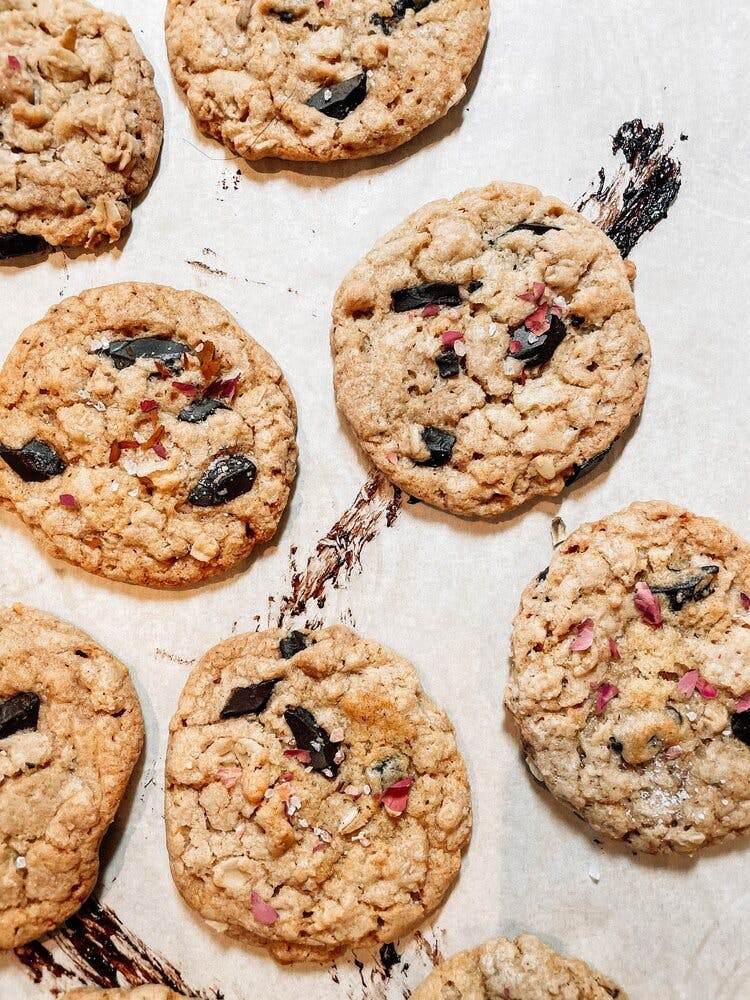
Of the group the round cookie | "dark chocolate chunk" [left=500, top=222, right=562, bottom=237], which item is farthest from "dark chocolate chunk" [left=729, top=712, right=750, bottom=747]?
"dark chocolate chunk" [left=500, top=222, right=562, bottom=237]

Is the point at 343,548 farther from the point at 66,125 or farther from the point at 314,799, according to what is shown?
the point at 66,125

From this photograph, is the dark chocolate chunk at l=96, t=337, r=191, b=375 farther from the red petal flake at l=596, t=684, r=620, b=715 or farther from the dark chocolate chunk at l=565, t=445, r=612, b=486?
the red petal flake at l=596, t=684, r=620, b=715

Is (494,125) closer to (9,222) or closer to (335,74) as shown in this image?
(335,74)

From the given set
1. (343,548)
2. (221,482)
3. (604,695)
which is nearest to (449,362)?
(343,548)

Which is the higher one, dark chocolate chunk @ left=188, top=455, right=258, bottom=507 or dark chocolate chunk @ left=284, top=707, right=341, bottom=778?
dark chocolate chunk @ left=188, top=455, right=258, bottom=507

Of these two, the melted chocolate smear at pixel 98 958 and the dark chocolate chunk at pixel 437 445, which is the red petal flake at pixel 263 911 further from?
the dark chocolate chunk at pixel 437 445

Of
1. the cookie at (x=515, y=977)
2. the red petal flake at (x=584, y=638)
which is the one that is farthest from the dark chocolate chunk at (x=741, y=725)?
the cookie at (x=515, y=977)
